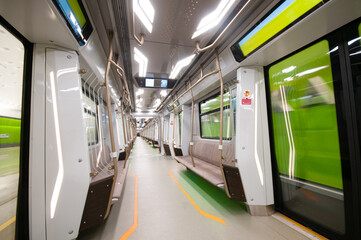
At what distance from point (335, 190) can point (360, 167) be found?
41 cm

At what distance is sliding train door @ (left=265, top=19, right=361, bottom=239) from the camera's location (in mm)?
1571

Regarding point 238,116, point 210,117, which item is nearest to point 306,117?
point 238,116

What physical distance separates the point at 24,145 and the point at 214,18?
8.89 ft

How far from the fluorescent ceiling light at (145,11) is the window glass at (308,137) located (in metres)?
2.09

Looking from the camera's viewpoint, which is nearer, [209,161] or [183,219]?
[183,219]

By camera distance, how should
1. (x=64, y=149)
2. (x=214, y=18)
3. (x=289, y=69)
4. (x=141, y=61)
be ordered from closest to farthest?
(x=64, y=149) → (x=214, y=18) → (x=289, y=69) → (x=141, y=61)

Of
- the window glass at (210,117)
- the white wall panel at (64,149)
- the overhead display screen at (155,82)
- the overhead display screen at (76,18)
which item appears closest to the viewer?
the overhead display screen at (76,18)

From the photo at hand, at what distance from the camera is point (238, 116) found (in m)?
2.41

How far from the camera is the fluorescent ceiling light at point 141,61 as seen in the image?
2768 mm

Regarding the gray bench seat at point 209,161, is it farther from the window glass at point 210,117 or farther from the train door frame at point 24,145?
the train door frame at point 24,145

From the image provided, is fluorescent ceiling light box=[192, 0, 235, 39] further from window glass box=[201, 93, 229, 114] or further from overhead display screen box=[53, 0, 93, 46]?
window glass box=[201, 93, 229, 114]

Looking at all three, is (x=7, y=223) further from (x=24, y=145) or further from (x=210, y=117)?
(x=210, y=117)

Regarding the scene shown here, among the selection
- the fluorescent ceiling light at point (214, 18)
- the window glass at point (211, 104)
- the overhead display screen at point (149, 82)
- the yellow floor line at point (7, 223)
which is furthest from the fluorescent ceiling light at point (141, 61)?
the yellow floor line at point (7, 223)

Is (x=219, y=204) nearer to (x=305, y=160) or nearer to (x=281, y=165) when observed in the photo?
(x=281, y=165)
